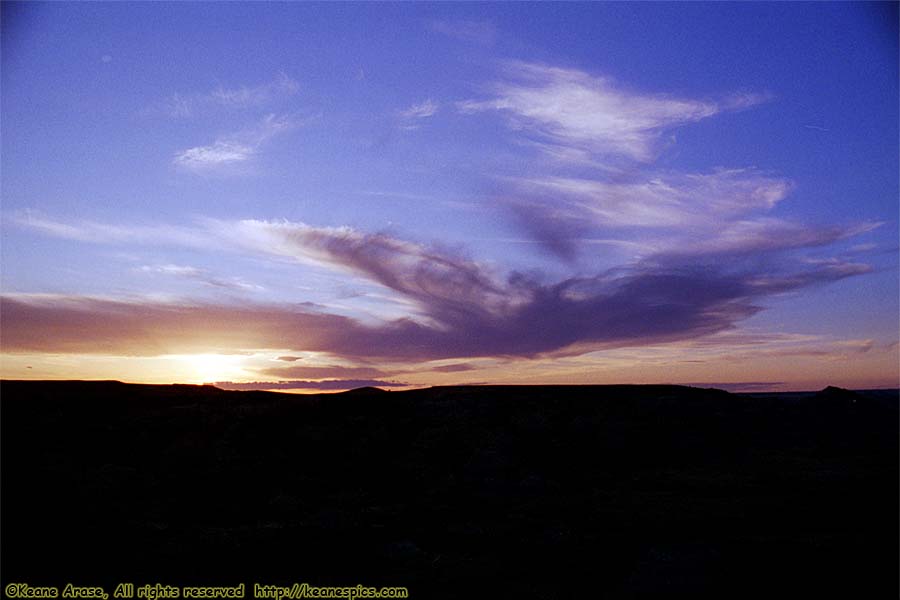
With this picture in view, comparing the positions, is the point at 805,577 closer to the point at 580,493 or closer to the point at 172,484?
the point at 580,493

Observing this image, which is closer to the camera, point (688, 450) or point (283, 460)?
point (283, 460)

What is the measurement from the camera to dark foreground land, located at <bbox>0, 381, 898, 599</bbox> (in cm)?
1398

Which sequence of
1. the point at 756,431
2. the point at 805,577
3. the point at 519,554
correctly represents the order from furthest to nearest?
1. the point at 756,431
2. the point at 519,554
3. the point at 805,577

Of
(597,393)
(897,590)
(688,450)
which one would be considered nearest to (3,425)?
(897,590)

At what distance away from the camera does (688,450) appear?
35.3m

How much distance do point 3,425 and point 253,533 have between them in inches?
730

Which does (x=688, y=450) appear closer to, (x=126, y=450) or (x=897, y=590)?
(x=897, y=590)

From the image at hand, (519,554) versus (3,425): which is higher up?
(3,425)

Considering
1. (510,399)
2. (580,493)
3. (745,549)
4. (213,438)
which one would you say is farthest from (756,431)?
(213,438)

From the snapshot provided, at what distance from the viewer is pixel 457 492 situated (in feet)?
81.3

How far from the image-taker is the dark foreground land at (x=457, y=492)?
Answer: 14.0 metres

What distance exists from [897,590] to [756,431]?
30790mm

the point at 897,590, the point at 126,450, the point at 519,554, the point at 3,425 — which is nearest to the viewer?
the point at 897,590

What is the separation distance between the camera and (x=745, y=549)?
15.8m
